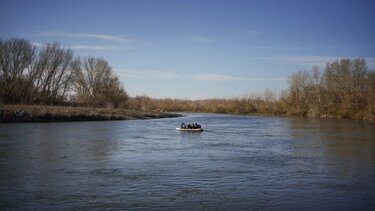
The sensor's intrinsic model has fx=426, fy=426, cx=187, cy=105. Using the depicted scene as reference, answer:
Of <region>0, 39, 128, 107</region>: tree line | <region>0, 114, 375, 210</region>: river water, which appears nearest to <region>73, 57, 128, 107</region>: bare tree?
<region>0, 39, 128, 107</region>: tree line

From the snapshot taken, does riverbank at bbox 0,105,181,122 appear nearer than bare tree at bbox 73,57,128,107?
Yes

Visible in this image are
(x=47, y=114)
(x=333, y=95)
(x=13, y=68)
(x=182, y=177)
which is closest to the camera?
(x=182, y=177)

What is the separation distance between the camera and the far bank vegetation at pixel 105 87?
Result: 65.3 m

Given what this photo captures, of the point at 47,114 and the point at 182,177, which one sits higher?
the point at 47,114

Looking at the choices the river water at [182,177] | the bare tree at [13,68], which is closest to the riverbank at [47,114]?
the bare tree at [13,68]

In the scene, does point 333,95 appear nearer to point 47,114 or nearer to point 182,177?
point 47,114

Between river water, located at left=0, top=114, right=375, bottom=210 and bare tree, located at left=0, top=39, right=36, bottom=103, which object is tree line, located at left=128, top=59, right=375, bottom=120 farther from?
river water, located at left=0, top=114, right=375, bottom=210

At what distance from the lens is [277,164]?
62.5ft

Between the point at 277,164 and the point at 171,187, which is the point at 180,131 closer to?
the point at 277,164

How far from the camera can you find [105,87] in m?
81.6

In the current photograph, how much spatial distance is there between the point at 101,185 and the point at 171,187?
2.27 meters

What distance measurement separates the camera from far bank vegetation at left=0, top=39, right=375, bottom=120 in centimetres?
6531

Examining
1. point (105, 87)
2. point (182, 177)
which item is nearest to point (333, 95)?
point (105, 87)

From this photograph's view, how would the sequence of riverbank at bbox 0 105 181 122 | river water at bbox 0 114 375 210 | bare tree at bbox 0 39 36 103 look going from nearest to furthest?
1. river water at bbox 0 114 375 210
2. riverbank at bbox 0 105 181 122
3. bare tree at bbox 0 39 36 103
